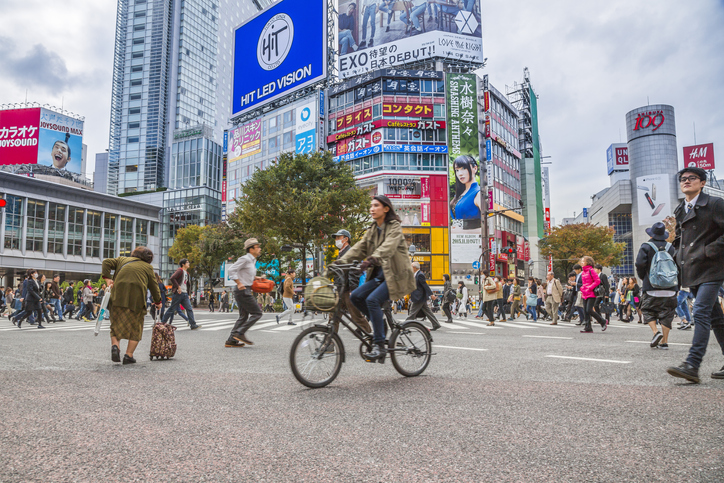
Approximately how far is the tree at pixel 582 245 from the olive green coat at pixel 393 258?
52859mm

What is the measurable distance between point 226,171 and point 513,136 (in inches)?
1435

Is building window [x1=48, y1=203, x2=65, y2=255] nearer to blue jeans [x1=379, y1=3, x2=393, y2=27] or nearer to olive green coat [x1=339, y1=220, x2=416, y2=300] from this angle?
blue jeans [x1=379, y1=3, x2=393, y2=27]

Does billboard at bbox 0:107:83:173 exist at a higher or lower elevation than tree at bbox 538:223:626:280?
higher

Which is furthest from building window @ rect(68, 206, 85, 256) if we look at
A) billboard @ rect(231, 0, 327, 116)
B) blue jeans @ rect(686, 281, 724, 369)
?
blue jeans @ rect(686, 281, 724, 369)

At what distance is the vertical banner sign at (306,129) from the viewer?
2199 inches

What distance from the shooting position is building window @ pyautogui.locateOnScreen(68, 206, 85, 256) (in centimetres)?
5762

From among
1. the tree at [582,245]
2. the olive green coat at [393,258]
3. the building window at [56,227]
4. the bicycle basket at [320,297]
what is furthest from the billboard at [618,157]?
the bicycle basket at [320,297]

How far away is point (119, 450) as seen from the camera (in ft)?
8.62

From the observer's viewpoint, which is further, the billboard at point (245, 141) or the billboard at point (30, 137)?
the billboard at point (245, 141)

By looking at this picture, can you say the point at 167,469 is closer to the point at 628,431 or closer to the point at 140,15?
the point at 628,431

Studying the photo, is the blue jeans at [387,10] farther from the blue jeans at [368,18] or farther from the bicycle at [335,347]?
the bicycle at [335,347]

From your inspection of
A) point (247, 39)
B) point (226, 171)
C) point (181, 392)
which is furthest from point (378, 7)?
point (181, 392)

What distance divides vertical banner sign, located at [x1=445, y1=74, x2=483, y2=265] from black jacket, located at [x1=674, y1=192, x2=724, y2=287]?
46085 mm

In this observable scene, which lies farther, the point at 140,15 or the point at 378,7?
the point at 140,15
